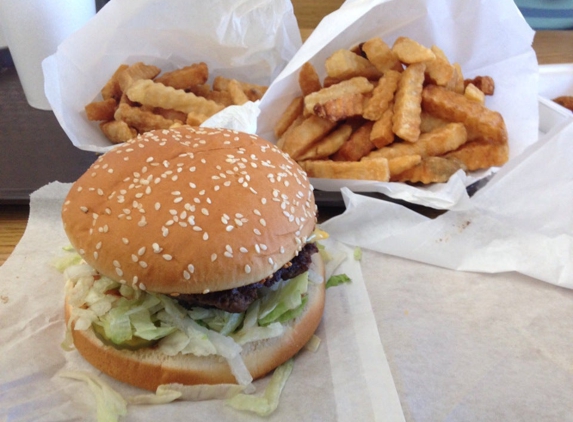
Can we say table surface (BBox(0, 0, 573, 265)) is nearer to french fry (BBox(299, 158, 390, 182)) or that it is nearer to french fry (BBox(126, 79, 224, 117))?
french fry (BBox(299, 158, 390, 182))

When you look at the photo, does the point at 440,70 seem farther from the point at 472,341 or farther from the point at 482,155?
the point at 472,341

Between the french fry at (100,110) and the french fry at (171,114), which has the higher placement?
the french fry at (100,110)

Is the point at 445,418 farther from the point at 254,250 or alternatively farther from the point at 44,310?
the point at 44,310

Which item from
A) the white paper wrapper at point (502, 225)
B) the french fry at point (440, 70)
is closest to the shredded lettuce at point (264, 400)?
the white paper wrapper at point (502, 225)

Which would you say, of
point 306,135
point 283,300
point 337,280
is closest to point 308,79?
point 306,135

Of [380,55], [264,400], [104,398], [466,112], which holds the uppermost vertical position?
[380,55]

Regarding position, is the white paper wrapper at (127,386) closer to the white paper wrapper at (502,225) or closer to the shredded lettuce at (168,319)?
the shredded lettuce at (168,319)

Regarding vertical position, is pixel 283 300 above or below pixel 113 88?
below
